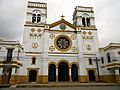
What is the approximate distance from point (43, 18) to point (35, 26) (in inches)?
115

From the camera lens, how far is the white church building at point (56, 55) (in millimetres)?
23800

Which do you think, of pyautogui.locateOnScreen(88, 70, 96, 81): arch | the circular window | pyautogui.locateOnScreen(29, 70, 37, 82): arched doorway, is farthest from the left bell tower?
pyautogui.locateOnScreen(88, 70, 96, 81): arch

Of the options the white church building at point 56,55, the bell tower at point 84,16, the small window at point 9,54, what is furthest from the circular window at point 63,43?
the small window at point 9,54

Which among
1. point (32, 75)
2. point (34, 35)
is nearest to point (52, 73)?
point (32, 75)

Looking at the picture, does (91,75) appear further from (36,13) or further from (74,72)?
(36,13)

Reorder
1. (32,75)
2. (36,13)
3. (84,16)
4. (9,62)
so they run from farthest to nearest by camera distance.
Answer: (84,16) → (36,13) → (32,75) → (9,62)

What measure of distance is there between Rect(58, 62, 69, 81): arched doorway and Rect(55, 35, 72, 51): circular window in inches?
124

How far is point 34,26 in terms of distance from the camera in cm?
2758

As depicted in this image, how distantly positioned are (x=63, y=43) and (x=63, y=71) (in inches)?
229

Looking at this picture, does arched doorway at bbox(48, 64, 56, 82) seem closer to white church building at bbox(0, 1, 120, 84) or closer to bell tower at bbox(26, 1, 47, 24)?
white church building at bbox(0, 1, 120, 84)

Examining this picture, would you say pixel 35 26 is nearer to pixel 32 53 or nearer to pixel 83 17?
pixel 32 53

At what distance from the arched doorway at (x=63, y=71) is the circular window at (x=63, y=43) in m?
3.15

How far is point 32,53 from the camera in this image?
84.2ft

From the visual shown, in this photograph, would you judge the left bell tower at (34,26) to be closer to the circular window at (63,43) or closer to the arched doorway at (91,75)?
the circular window at (63,43)
